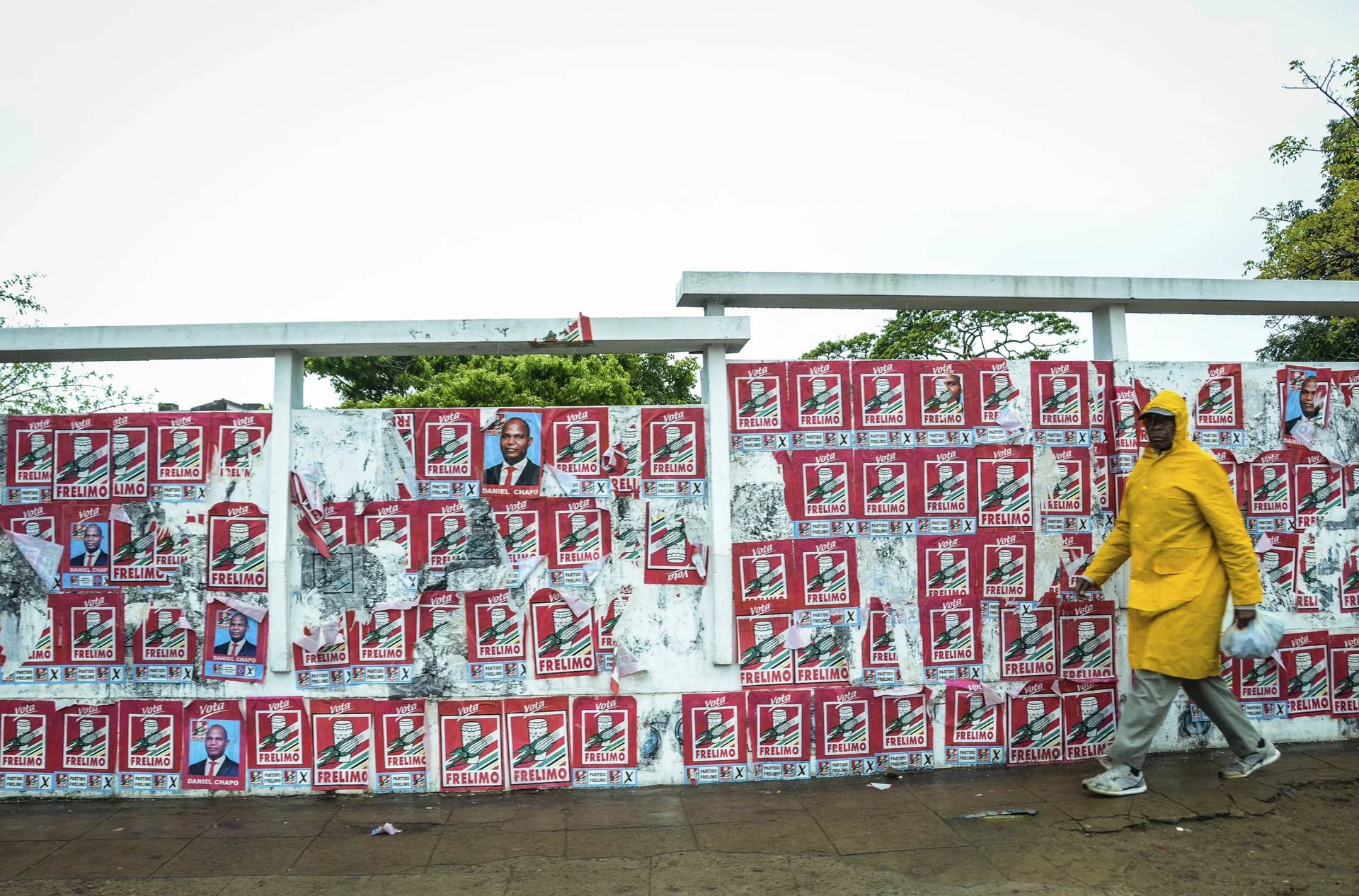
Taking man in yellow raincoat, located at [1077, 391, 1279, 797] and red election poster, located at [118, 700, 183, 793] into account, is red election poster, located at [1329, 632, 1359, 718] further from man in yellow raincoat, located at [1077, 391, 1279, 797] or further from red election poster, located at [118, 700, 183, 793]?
red election poster, located at [118, 700, 183, 793]

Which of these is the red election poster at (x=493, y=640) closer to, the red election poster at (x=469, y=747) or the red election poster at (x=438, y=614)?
the red election poster at (x=438, y=614)

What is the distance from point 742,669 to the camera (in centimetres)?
466

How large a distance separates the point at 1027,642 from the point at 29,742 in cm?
503

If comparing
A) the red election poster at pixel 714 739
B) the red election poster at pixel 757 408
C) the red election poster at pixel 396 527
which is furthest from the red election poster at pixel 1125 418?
the red election poster at pixel 396 527

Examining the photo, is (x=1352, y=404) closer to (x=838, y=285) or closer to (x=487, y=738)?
(x=838, y=285)

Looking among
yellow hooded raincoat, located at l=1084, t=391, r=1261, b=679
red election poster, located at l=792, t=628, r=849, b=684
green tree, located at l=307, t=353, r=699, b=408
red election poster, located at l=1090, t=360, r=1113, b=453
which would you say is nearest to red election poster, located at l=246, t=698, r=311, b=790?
red election poster, located at l=792, t=628, r=849, b=684

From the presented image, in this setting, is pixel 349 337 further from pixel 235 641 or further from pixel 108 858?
pixel 108 858

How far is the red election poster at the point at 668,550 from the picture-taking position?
4652 mm

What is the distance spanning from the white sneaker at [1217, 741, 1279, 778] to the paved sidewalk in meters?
0.05

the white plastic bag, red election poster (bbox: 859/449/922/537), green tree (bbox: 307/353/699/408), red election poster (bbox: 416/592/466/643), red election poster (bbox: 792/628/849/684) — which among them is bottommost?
red election poster (bbox: 792/628/849/684)

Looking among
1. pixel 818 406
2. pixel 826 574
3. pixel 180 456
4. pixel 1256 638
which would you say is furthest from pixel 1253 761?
pixel 180 456

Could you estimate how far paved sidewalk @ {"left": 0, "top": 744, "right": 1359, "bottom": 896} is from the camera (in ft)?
11.4

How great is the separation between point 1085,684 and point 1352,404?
224 centimetres

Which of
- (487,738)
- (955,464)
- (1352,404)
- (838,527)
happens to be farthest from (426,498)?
(1352,404)
